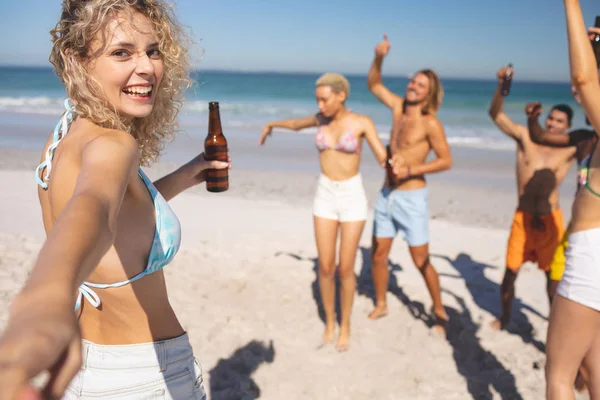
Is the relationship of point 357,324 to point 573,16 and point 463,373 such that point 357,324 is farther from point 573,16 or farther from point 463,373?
point 573,16

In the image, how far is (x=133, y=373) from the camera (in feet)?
5.58

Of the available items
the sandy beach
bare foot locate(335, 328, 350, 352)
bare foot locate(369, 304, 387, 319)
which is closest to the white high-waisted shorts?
the sandy beach

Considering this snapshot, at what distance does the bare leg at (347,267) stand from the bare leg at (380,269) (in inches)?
19.7

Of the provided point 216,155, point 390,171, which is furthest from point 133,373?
point 390,171

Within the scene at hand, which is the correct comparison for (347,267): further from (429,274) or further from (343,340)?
(429,274)

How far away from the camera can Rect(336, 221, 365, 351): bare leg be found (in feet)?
14.2

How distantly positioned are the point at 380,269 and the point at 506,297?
1.21 m

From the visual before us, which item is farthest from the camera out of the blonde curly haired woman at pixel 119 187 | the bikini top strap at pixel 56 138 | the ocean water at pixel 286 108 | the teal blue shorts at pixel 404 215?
the ocean water at pixel 286 108

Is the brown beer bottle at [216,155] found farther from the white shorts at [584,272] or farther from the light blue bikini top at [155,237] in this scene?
the white shorts at [584,272]

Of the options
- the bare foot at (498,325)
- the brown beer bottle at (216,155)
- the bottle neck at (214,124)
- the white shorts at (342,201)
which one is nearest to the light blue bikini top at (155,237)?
the brown beer bottle at (216,155)

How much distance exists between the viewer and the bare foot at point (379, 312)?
5020mm

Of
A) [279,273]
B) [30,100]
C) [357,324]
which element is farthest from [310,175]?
[30,100]

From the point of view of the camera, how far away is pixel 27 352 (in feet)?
2.12

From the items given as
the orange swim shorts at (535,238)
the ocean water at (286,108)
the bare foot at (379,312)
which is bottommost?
the ocean water at (286,108)
